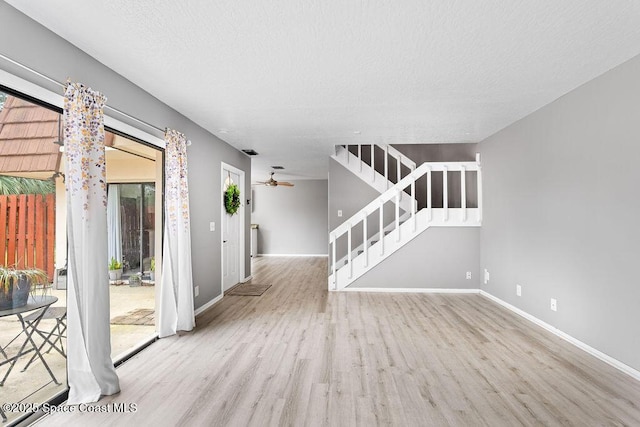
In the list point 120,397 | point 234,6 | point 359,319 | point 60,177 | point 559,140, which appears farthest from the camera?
point 359,319

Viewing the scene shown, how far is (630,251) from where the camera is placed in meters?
2.81

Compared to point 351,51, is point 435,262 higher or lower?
lower

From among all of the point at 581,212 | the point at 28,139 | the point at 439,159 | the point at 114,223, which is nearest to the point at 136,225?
the point at 114,223

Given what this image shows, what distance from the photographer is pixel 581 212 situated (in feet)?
11.0

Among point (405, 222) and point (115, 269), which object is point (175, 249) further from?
point (405, 222)

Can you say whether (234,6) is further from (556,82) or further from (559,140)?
(559,140)

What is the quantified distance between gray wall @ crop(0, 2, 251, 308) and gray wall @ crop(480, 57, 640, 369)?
412cm

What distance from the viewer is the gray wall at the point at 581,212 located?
283 cm

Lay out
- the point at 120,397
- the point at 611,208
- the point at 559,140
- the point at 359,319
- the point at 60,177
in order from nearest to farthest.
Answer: the point at 120,397, the point at 60,177, the point at 611,208, the point at 559,140, the point at 359,319

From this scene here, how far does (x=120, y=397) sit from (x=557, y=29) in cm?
417

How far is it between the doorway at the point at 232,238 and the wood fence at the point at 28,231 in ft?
9.50

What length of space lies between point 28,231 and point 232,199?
345cm

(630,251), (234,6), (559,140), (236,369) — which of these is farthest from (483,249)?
(234,6)

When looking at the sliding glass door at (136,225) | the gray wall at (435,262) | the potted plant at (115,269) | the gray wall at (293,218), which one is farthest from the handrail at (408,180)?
the gray wall at (293,218)
